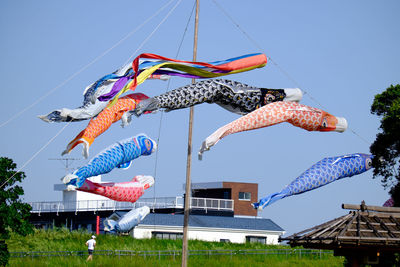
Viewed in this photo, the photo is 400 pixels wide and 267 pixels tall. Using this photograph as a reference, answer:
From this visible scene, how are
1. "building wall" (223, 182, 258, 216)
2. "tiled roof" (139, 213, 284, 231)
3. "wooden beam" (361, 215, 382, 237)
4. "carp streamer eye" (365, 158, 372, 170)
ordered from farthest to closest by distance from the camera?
"building wall" (223, 182, 258, 216), "tiled roof" (139, 213, 284, 231), "carp streamer eye" (365, 158, 372, 170), "wooden beam" (361, 215, 382, 237)

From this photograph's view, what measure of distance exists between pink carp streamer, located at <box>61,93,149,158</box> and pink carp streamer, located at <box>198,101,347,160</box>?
7.39 feet

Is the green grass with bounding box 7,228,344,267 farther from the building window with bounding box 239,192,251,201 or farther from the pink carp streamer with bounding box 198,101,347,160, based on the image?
the building window with bounding box 239,192,251,201

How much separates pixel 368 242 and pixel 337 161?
221cm

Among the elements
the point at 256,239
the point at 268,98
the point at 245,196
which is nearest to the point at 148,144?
the point at 268,98

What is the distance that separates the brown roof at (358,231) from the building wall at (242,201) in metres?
33.5

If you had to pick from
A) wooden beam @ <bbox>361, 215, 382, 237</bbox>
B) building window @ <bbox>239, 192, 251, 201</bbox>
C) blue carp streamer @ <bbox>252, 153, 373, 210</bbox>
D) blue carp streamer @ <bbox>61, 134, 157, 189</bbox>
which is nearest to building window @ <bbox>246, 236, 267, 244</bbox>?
building window @ <bbox>239, 192, 251, 201</bbox>

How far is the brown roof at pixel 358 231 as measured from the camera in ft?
52.6

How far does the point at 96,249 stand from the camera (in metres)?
30.9

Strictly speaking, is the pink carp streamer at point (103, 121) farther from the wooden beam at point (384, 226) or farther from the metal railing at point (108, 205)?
the metal railing at point (108, 205)

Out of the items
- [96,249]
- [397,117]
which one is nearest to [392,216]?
[397,117]

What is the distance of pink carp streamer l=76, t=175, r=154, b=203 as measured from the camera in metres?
18.2

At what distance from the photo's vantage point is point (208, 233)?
41344 millimetres

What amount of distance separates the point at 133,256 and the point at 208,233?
12114mm

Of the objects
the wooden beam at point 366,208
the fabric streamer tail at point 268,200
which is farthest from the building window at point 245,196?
the fabric streamer tail at point 268,200
